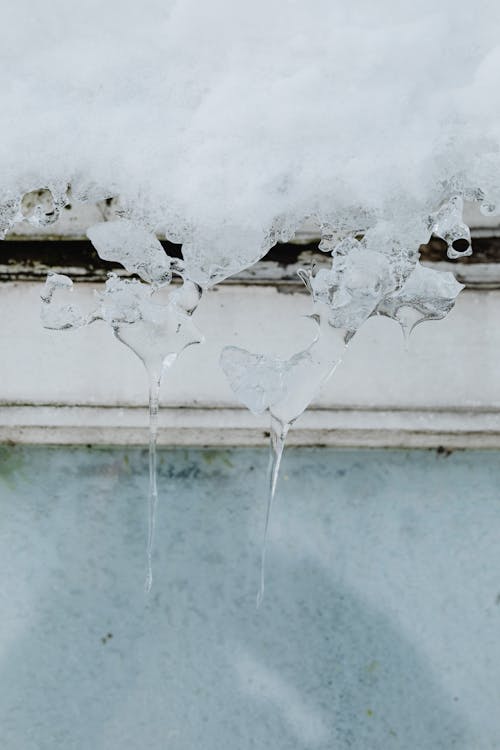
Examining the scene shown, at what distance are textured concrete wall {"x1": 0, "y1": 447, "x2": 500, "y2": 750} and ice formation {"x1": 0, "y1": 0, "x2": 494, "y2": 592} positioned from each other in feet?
1.45

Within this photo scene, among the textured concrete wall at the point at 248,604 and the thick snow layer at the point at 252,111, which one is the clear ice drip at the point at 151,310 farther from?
the textured concrete wall at the point at 248,604

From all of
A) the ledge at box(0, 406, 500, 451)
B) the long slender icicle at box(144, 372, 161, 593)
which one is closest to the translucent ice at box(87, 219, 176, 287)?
the long slender icicle at box(144, 372, 161, 593)

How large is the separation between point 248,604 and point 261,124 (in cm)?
85

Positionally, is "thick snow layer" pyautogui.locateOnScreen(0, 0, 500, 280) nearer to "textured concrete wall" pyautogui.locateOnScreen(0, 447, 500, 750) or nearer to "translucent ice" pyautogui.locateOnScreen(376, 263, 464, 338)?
"translucent ice" pyautogui.locateOnScreen(376, 263, 464, 338)

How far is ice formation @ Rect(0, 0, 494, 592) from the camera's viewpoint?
2.80 feet

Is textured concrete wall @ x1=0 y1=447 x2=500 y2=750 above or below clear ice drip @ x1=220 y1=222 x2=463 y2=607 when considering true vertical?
below

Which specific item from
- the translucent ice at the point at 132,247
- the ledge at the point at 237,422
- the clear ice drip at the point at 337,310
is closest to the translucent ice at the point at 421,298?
the clear ice drip at the point at 337,310

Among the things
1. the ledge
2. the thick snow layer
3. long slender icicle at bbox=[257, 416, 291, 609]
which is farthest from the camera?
the ledge

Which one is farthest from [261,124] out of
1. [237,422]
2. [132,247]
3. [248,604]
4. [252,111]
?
[248,604]

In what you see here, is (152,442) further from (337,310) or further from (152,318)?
(337,310)

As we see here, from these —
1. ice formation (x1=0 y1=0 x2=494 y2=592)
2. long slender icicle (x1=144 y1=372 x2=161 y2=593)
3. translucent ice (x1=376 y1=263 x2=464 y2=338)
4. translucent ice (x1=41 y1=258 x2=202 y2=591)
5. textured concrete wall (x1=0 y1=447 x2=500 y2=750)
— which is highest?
ice formation (x1=0 y1=0 x2=494 y2=592)

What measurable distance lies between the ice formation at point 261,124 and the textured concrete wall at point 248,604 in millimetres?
441

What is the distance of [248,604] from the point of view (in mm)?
1169

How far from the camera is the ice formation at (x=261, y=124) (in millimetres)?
853
